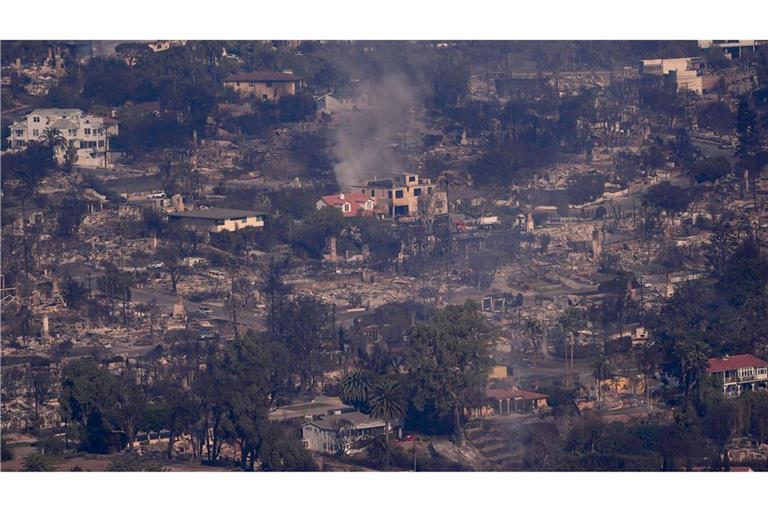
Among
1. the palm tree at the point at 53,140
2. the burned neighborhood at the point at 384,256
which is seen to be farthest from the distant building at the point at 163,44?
the palm tree at the point at 53,140

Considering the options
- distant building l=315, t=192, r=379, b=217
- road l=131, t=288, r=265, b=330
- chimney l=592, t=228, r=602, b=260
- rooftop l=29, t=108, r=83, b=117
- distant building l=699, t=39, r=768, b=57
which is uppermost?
distant building l=699, t=39, r=768, b=57

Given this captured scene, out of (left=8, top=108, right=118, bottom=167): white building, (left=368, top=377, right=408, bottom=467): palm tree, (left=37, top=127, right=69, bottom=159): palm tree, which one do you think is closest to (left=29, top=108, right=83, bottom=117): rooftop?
(left=8, top=108, right=118, bottom=167): white building

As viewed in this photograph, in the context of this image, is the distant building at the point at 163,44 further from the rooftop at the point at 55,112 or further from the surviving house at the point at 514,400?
the surviving house at the point at 514,400

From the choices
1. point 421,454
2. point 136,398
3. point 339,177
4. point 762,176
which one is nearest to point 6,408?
point 136,398

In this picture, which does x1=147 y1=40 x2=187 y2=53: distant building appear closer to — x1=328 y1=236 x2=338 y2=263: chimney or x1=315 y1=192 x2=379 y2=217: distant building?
x1=315 y1=192 x2=379 y2=217: distant building

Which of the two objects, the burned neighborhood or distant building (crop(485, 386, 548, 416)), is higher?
the burned neighborhood

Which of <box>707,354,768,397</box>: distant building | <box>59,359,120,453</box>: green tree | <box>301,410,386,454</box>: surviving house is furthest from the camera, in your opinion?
<box>707,354,768,397</box>: distant building

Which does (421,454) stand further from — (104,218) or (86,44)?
(86,44)
